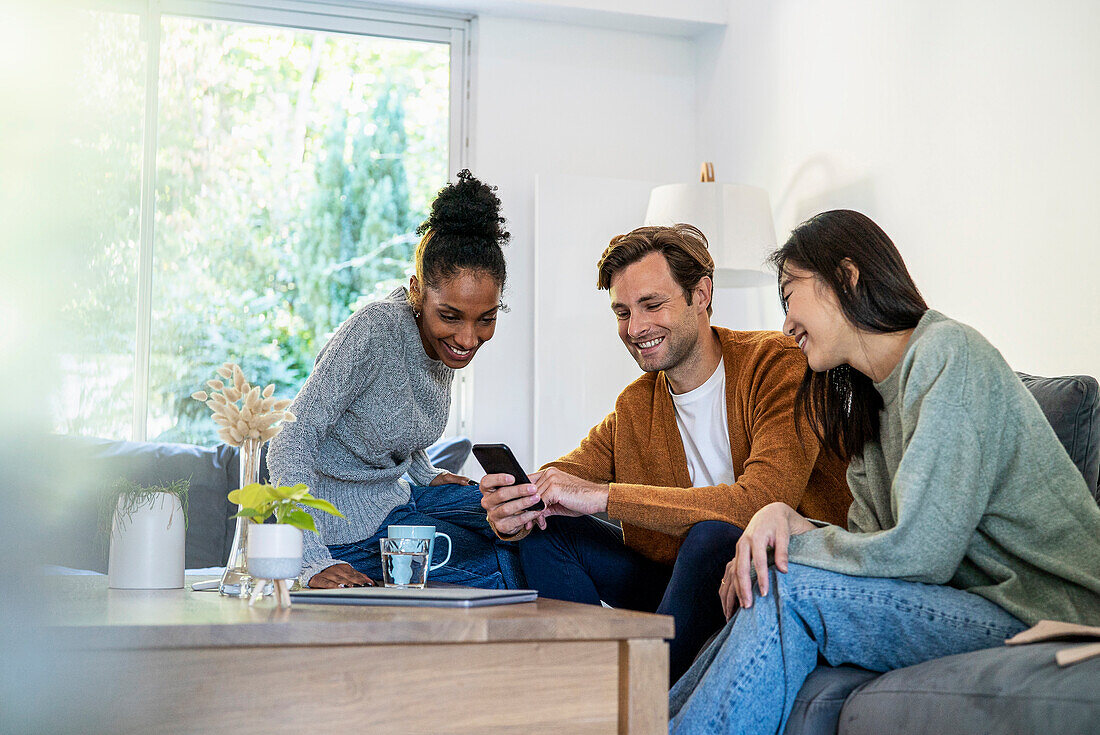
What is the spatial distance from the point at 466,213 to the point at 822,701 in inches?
49.4

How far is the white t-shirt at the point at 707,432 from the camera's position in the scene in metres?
1.88

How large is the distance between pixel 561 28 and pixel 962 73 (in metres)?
1.82

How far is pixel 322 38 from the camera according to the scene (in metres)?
3.83

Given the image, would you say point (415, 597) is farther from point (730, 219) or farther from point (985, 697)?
point (730, 219)

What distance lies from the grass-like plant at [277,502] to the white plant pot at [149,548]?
1.23 ft

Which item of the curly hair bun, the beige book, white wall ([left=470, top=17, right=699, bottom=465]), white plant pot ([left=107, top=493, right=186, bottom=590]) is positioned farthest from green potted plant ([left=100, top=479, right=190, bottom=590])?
white wall ([left=470, top=17, right=699, bottom=465])

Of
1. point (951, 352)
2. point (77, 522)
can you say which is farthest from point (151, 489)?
point (77, 522)

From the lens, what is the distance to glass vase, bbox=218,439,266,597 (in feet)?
4.68

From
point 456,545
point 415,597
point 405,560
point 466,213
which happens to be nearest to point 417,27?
point 466,213

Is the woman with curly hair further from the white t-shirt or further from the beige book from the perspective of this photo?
the beige book

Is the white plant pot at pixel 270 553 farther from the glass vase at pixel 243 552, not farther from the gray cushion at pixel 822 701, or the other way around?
the gray cushion at pixel 822 701

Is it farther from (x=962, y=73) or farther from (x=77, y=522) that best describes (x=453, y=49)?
(x=77, y=522)

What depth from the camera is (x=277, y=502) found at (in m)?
1.25

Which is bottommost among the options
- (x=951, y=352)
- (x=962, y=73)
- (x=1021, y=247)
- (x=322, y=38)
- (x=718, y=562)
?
(x=718, y=562)
